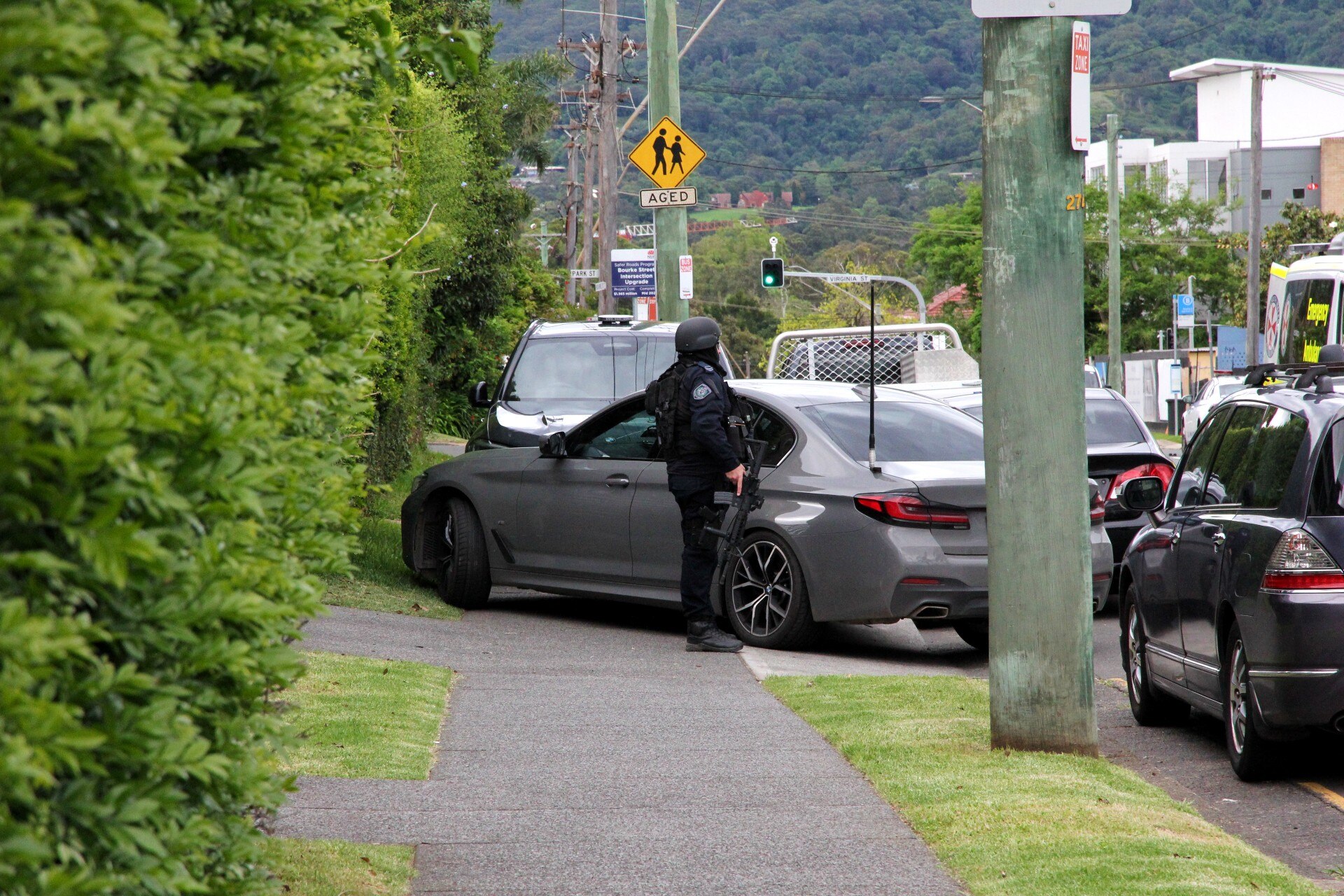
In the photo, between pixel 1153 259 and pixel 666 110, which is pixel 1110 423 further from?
pixel 1153 259

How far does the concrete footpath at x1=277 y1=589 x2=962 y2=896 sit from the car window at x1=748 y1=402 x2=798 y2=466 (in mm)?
1521

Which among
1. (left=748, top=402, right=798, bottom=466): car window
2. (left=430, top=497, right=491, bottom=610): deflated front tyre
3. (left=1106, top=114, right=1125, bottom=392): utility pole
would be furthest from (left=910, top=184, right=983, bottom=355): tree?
(left=748, top=402, right=798, bottom=466): car window

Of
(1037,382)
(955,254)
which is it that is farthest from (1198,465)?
(955,254)

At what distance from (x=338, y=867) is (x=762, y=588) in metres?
5.13

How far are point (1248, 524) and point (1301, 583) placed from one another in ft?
1.73

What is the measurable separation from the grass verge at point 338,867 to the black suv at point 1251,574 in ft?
10.9

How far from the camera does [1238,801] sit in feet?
20.7

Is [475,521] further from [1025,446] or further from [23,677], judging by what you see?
[23,677]

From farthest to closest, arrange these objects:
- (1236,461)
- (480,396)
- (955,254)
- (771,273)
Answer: (955,254)
(771,273)
(480,396)
(1236,461)

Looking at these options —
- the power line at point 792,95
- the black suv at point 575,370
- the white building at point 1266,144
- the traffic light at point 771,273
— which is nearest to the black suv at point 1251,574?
the black suv at point 575,370

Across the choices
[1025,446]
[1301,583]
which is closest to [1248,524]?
[1301,583]

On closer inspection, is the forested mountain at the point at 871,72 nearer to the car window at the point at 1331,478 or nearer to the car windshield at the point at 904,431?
the car windshield at the point at 904,431

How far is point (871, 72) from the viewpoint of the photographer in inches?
4589

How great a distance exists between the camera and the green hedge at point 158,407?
2.03 meters
